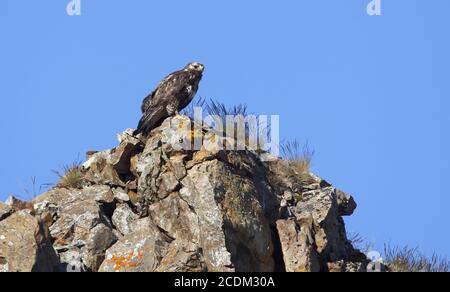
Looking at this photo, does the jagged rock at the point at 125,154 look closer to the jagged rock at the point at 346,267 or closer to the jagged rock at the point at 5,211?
the jagged rock at the point at 5,211

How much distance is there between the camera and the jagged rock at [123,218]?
23.8m

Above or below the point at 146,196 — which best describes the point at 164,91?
above

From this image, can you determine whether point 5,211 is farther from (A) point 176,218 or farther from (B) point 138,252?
(A) point 176,218

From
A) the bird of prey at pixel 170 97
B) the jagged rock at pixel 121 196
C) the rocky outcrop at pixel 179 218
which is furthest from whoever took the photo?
the bird of prey at pixel 170 97

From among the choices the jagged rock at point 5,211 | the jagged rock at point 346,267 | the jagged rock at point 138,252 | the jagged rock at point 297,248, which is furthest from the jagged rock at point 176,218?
the jagged rock at point 346,267

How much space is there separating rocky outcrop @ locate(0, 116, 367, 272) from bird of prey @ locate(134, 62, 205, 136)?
17.4 inches

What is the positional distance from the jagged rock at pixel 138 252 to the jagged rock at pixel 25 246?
0.93 metres

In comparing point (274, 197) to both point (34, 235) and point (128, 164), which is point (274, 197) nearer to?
point (128, 164)

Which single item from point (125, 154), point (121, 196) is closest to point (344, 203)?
point (125, 154)

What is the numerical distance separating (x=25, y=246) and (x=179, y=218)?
105 inches

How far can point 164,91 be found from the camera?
2625cm

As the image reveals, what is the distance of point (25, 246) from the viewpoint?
21.5 metres
